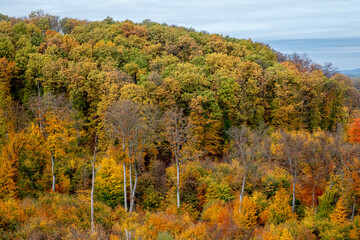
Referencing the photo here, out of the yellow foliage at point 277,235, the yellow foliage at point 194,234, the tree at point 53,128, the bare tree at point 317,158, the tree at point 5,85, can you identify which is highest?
the tree at point 5,85

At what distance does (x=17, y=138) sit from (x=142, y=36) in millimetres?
32585

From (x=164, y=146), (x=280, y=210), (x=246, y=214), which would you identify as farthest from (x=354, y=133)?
(x=164, y=146)

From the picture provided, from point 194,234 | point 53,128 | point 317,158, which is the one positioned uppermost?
point 53,128

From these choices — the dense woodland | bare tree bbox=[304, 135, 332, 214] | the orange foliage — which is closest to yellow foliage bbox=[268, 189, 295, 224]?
the dense woodland

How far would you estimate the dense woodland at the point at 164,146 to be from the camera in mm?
19234

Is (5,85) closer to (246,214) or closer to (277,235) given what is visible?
(246,214)

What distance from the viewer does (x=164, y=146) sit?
29547mm

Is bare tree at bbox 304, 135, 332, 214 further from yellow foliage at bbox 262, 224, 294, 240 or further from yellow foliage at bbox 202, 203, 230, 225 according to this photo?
yellow foliage at bbox 262, 224, 294, 240

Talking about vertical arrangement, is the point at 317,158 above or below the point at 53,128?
below

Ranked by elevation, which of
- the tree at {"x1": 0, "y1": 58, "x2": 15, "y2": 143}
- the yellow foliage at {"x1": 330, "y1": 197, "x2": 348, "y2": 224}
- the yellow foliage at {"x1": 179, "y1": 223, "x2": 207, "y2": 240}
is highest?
the tree at {"x1": 0, "y1": 58, "x2": 15, "y2": 143}

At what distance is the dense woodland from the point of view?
19234mm

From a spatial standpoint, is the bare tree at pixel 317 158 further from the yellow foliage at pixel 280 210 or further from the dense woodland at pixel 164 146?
the yellow foliage at pixel 280 210

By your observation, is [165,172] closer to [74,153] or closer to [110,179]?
[110,179]

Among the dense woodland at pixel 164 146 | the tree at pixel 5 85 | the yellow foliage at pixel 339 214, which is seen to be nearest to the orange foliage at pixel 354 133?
the dense woodland at pixel 164 146
